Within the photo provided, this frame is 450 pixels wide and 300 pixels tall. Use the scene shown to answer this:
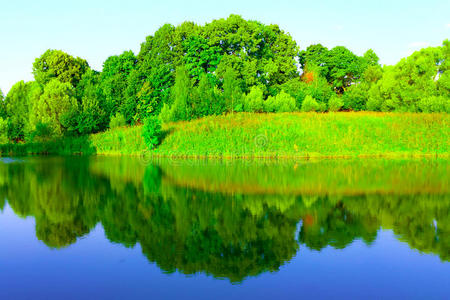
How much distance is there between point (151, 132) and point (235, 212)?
78.0ft

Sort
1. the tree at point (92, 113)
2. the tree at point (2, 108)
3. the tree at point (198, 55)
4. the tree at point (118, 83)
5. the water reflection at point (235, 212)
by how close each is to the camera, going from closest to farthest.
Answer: the water reflection at point (235, 212) < the tree at point (92, 113) < the tree at point (118, 83) < the tree at point (198, 55) < the tree at point (2, 108)

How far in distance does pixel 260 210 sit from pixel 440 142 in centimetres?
2663

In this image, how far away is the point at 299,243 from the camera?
8781 millimetres

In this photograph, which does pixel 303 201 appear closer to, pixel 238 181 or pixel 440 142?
pixel 238 181

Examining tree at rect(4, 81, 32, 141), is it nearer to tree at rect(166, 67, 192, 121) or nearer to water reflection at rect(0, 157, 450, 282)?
tree at rect(166, 67, 192, 121)

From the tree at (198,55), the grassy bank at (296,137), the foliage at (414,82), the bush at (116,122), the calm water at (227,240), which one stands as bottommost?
the calm water at (227,240)

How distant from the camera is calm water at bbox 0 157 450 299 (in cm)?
659

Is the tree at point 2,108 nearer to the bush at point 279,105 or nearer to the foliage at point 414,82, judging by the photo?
the bush at point 279,105

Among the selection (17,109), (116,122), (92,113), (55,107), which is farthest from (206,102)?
(17,109)

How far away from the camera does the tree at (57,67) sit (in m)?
57.9

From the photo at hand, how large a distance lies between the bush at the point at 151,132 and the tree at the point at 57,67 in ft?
101

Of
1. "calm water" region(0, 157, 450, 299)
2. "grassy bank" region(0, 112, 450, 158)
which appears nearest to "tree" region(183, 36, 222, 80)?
"grassy bank" region(0, 112, 450, 158)

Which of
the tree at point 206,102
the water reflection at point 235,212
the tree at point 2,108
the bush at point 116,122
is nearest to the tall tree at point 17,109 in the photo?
the tree at point 2,108

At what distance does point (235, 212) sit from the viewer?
11.5 m
